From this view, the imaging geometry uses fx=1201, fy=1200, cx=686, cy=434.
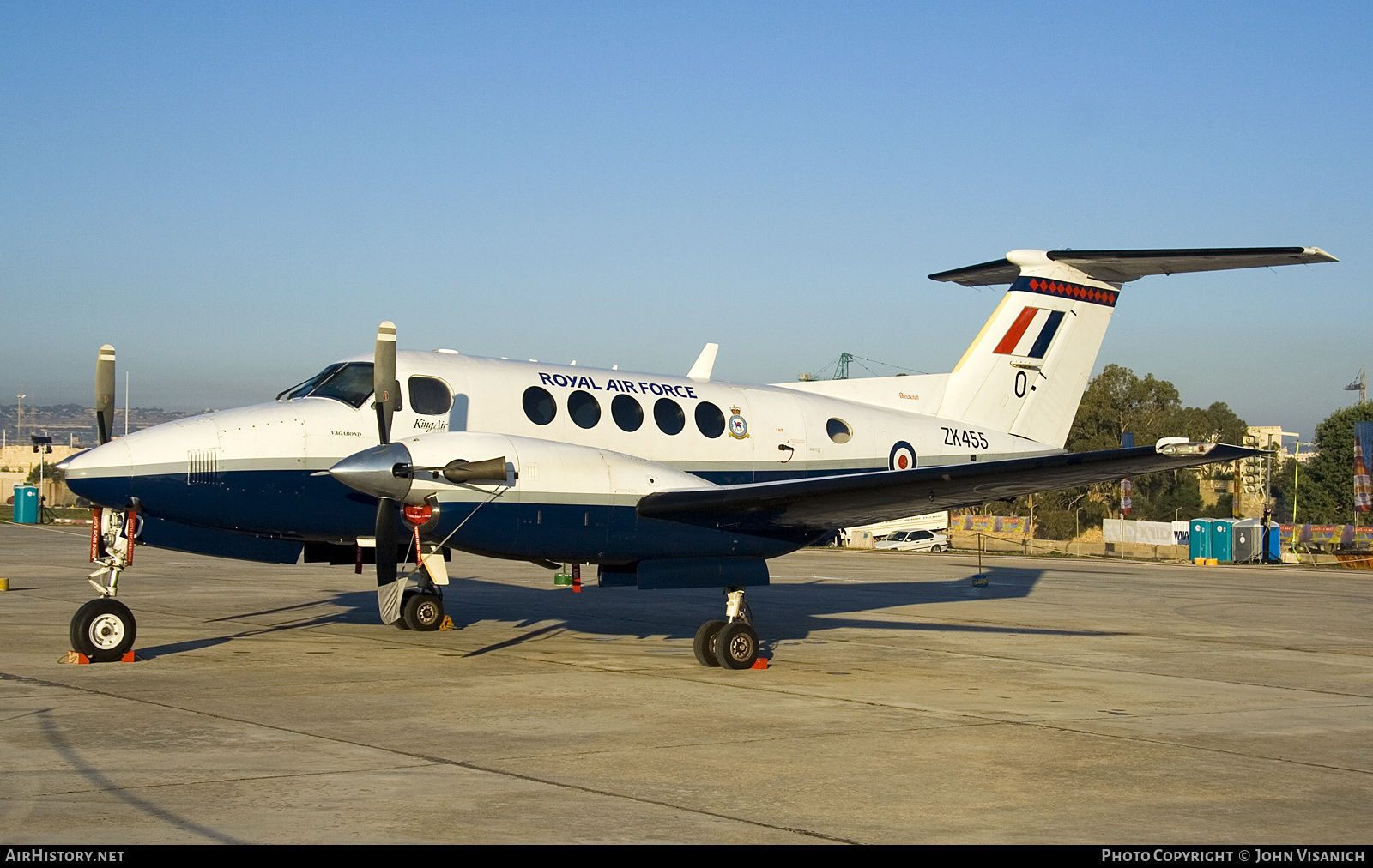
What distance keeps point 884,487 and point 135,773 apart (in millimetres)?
7359

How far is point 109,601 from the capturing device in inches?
476

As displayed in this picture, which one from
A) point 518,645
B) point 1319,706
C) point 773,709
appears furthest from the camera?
point 518,645

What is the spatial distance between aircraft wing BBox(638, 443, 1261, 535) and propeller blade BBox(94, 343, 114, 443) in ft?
19.4

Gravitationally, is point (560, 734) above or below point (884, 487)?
below

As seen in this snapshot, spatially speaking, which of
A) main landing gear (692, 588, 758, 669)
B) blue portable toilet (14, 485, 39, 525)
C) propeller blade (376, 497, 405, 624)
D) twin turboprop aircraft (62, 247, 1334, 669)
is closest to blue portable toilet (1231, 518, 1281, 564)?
twin turboprop aircraft (62, 247, 1334, 669)

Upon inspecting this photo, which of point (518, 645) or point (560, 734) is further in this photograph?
point (518, 645)

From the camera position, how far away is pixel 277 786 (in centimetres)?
676

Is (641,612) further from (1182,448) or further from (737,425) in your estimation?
(1182,448)

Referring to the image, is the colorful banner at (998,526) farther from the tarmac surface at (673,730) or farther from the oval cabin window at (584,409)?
the oval cabin window at (584,409)

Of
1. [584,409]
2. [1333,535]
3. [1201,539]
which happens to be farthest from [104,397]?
[1333,535]

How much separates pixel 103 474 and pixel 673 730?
6.50 meters

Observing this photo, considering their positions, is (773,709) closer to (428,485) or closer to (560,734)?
(560,734)
